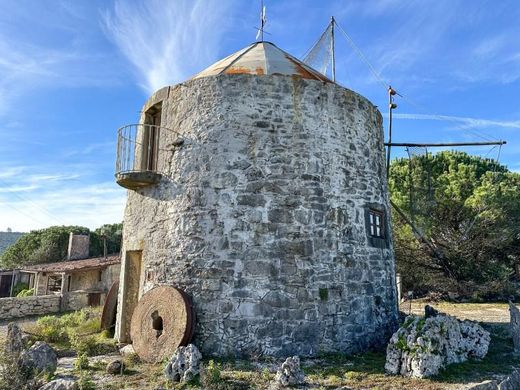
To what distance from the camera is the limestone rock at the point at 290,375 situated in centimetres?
582

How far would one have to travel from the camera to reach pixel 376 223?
9047 mm

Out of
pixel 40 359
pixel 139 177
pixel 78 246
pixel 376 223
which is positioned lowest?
pixel 40 359

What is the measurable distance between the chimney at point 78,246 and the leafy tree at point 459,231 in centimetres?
1935

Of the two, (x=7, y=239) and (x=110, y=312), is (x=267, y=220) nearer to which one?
(x=110, y=312)

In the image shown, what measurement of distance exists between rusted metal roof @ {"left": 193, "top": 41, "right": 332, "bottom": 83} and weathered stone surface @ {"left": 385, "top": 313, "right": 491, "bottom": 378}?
Answer: 17.1ft

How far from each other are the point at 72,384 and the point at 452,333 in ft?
19.2

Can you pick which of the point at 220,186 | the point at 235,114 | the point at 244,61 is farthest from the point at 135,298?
the point at 244,61

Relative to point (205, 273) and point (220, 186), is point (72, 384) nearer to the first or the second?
point (205, 273)

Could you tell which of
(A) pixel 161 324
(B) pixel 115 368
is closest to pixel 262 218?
(A) pixel 161 324

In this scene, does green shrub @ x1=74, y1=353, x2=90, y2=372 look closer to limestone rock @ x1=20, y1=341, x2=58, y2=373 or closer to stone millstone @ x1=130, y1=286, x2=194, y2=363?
limestone rock @ x1=20, y1=341, x2=58, y2=373

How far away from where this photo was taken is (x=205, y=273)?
7578 mm

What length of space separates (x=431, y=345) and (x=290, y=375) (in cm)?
233

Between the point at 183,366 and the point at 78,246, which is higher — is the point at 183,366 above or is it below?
below

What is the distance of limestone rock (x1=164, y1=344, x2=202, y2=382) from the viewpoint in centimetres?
605
